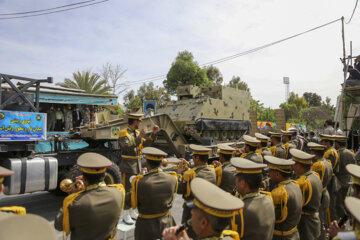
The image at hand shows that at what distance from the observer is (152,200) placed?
292 centimetres

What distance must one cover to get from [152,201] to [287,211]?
1401 millimetres

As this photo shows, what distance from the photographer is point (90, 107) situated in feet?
26.8

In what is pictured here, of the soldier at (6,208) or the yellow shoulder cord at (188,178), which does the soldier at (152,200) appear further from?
the soldier at (6,208)

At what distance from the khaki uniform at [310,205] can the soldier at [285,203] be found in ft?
1.56

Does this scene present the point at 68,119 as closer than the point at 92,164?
No

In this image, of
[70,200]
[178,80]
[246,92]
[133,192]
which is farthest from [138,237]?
[178,80]

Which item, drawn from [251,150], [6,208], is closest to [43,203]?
[251,150]

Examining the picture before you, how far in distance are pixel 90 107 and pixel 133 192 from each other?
5755 mm

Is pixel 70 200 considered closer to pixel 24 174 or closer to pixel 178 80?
pixel 24 174

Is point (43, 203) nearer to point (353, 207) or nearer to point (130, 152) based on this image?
point (130, 152)

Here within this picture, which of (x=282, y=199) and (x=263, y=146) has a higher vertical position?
(x=263, y=146)

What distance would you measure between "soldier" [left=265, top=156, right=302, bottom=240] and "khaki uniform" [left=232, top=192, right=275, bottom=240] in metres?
0.47

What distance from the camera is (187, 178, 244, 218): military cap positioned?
5.24 ft

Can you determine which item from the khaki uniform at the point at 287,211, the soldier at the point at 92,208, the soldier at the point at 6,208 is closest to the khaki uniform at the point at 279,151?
the khaki uniform at the point at 287,211
